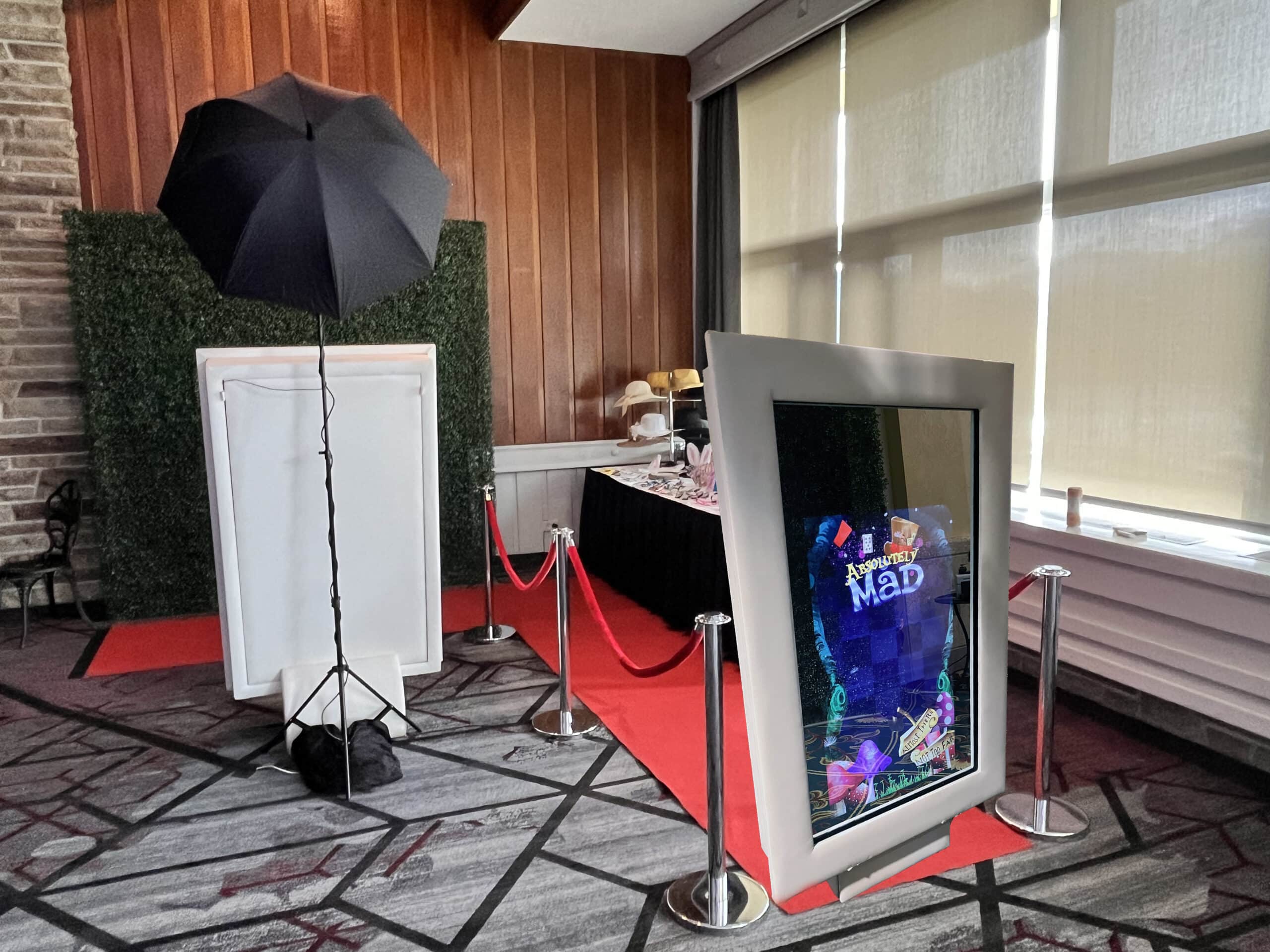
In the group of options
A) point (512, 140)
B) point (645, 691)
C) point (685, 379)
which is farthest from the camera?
point (512, 140)

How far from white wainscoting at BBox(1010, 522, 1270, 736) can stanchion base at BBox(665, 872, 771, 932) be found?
156 centimetres

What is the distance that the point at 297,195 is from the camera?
88.4 inches

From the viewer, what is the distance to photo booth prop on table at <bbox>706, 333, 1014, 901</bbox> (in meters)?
1.26

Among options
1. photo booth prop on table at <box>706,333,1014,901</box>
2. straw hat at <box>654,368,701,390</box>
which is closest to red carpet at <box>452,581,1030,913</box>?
photo booth prop on table at <box>706,333,1014,901</box>

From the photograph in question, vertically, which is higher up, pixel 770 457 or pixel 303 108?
pixel 303 108

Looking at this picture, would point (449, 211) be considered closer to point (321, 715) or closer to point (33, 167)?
point (33, 167)

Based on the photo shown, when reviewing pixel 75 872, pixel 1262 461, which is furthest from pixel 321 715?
pixel 1262 461

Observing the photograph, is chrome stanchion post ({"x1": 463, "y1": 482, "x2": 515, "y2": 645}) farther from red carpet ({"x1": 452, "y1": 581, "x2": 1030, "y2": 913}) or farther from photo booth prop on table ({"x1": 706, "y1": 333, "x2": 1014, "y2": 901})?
photo booth prop on table ({"x1": 706, "y1": 333, "x2": 1014, "y2": 901})

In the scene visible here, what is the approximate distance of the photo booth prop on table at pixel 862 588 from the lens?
126 cm

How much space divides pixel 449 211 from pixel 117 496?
2.36 metres

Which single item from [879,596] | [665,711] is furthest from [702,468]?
[879,596]

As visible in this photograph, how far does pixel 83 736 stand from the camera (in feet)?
10.5

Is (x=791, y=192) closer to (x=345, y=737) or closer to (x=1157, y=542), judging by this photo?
(x=1157, y=542)

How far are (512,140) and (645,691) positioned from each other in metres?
3.47
